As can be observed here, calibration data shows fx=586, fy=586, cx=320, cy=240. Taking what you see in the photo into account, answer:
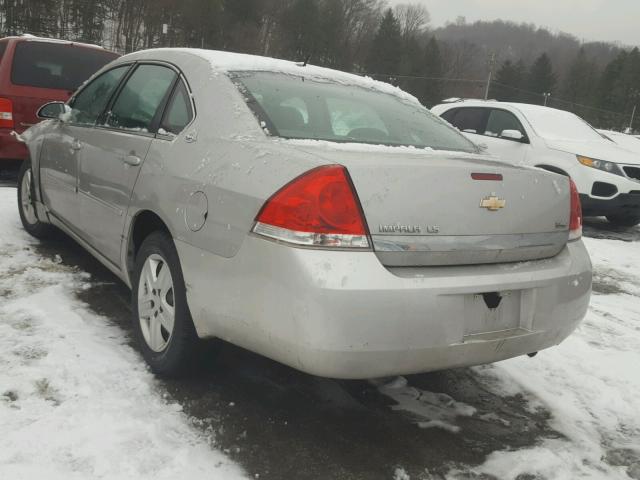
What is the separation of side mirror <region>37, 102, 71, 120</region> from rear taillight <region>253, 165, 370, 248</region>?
105 inches

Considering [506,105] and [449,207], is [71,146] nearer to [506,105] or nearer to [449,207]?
[449,207]

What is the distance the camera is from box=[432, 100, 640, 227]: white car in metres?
7.84

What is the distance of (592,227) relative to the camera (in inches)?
341

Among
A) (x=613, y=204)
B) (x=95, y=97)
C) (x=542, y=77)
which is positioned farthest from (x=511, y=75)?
(x=95, y=97)

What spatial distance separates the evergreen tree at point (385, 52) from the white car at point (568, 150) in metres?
69.7

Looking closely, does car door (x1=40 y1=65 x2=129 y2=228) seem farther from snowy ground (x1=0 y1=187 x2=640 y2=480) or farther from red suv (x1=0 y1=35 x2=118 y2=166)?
red suv (x1=0 y1=35 x2=118 y2=166)

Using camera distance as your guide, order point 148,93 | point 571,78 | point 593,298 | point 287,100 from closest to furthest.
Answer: point 287,100
point 148,93
point 593,298
point 571,78

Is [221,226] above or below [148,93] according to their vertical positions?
below

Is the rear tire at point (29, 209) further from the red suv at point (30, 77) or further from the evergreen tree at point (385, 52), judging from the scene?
the evergreen tree at point (385, 52)

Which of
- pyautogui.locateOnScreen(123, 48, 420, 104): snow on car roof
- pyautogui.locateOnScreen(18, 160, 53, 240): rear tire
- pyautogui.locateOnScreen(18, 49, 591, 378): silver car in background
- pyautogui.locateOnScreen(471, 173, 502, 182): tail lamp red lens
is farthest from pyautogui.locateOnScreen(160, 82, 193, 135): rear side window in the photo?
pyautogui.locateOnScreen(18, 160, 53, 240): rear tire

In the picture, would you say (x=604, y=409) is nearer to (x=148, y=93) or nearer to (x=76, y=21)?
(x=148, y=93)

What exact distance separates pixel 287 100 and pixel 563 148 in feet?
20.7

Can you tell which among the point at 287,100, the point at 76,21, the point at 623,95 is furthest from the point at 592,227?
the point at 623,95

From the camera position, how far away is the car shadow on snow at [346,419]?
2287 mm
